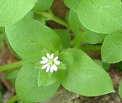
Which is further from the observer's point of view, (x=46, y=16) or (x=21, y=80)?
(x=46, y=16)

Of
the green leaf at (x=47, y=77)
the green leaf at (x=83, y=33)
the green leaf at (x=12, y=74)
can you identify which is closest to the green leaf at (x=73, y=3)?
the green leaf at (x=83, y=33)

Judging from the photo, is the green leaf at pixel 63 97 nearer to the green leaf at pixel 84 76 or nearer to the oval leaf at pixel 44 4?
the green leaf at pixel 84 76

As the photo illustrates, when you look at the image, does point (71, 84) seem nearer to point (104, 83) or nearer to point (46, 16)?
point (104, 83)

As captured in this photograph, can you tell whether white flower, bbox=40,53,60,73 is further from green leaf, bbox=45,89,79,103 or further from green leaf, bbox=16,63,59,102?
green leaf, bbox=45,89,79,103

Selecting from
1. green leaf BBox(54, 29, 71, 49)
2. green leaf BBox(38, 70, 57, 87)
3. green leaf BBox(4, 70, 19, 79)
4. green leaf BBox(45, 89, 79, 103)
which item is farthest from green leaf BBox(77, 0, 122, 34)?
green leaf BBox(4, 70, 19, 79)

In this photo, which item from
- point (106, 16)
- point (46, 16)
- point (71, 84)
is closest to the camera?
point (106, 16)

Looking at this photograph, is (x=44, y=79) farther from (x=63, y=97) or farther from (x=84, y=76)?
(x=63, y=97)

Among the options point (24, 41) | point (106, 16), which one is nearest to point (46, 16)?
point (24, 41)
